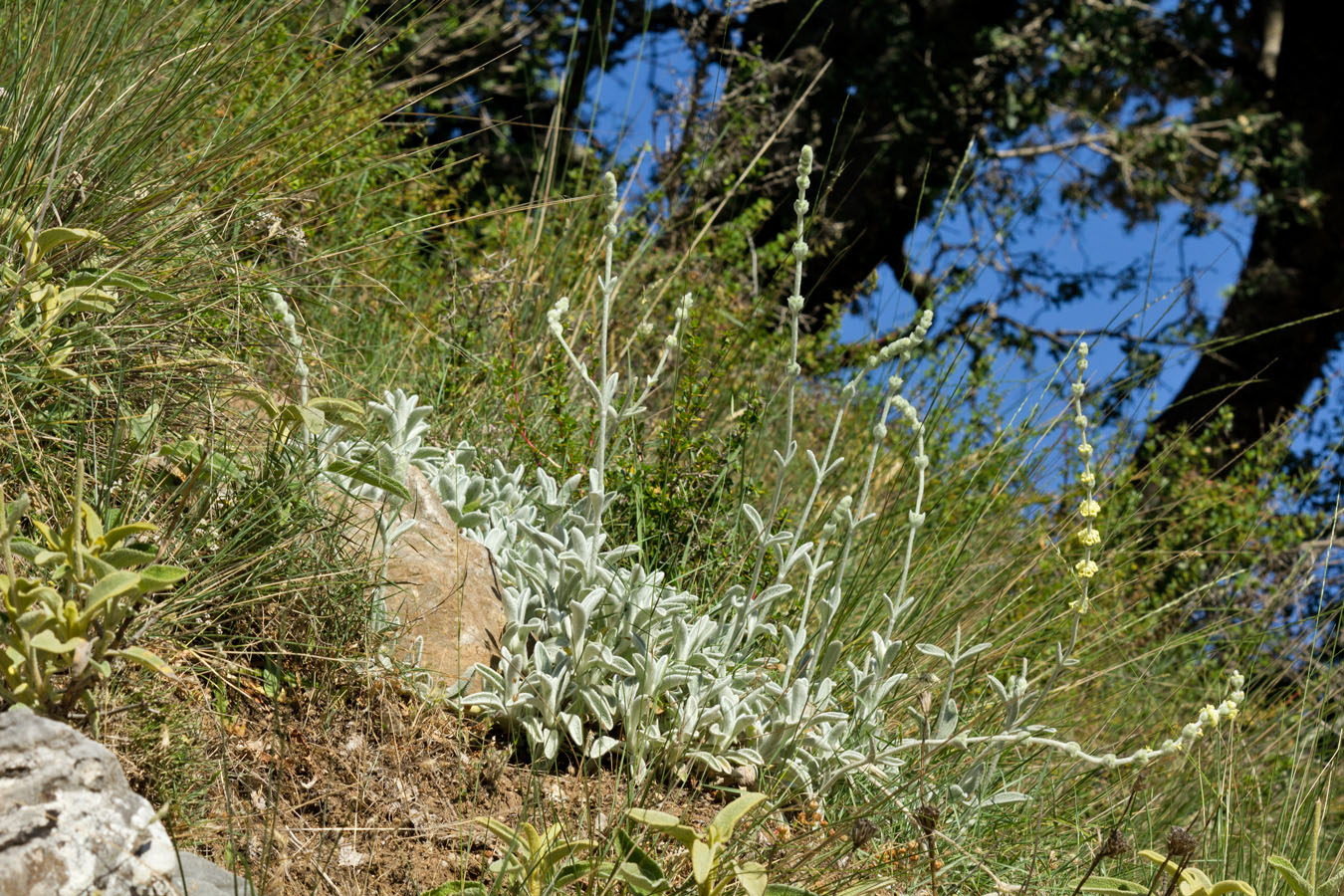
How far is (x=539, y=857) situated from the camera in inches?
63.9

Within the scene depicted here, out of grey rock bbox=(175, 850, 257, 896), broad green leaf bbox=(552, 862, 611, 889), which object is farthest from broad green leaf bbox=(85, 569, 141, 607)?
broad green leaf bbox=(552, 862, 611, 889)

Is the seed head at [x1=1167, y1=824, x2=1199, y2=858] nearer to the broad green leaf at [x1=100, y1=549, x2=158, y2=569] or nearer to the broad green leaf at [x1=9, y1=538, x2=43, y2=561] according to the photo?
the broad green leaf at [x1=100, y1=549, x2=158, y2=569]

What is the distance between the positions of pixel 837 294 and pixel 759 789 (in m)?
2.44

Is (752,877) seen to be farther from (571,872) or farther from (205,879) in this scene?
(205,879)

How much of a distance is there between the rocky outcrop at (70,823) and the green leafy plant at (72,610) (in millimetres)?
110

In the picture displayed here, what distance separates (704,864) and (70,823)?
2.60 feet

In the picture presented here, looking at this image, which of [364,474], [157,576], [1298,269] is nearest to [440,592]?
[364,474]

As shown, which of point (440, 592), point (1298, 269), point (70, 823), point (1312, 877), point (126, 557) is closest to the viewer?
point (70, 823)

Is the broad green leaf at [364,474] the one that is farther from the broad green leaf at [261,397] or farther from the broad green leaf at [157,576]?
the broad green leaf at [157,576]

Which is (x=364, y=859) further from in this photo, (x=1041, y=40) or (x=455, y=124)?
(x=1041, y=40)

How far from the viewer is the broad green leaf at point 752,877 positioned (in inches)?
60.6

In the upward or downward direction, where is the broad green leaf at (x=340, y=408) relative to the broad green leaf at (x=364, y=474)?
upward

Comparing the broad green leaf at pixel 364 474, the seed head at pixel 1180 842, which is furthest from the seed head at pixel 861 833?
the broad green leaf at pixel 364 474

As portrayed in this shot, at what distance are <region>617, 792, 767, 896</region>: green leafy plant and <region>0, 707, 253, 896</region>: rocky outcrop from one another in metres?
0.54
